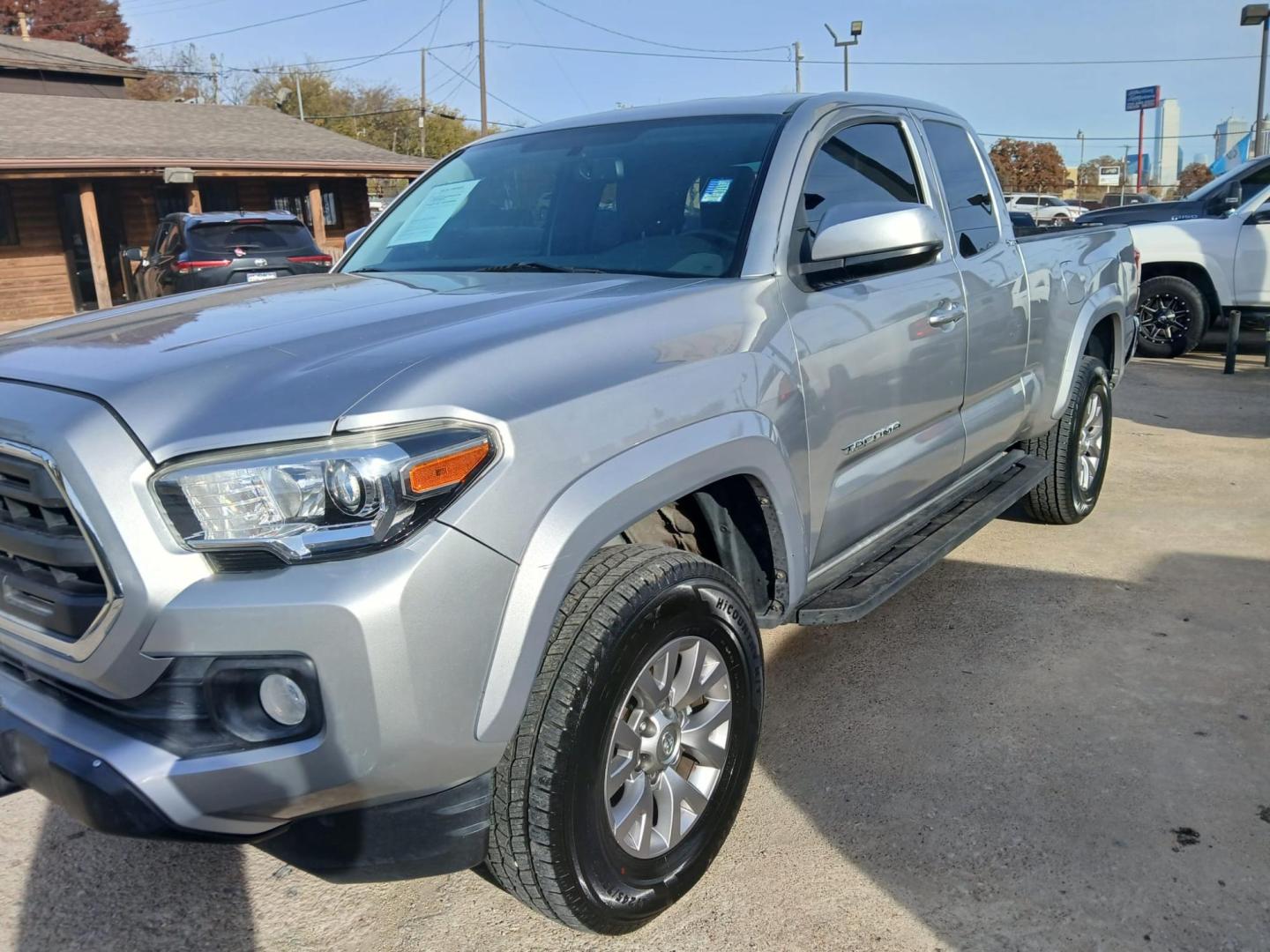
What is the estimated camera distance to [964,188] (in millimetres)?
4266

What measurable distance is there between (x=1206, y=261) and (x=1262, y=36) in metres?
15.5

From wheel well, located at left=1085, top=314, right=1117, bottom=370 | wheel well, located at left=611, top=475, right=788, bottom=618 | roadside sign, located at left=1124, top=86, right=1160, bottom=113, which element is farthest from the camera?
roadside sign, located at left=1124, top=86, right=1160, bottom=113

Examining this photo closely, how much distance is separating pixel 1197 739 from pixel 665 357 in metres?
2.14

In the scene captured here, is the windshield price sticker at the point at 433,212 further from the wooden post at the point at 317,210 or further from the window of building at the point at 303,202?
the window of building at the point at 303,202

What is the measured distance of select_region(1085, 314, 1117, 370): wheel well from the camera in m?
5.54

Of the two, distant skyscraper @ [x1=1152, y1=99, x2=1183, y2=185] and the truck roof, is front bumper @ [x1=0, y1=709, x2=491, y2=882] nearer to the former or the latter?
the truck roof

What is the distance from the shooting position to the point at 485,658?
1.93 m

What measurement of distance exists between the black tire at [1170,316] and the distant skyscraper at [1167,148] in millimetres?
69132

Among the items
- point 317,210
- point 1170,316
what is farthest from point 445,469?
point 317,210

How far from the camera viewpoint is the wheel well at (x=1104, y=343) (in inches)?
218

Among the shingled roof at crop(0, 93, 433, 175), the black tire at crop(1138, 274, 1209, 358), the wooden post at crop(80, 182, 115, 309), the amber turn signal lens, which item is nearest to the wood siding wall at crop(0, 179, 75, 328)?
the shingled roof at crop(0, 93, 433, 175)

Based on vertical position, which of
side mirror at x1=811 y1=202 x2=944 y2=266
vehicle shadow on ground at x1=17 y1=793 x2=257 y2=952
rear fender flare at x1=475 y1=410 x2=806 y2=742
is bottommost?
vehicle shadow on ground at x1=17 y1=793 x2=257 y2=952

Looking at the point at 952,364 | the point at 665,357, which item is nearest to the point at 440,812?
the point at 665,357

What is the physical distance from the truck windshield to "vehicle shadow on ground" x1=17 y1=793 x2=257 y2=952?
6.11 feet
